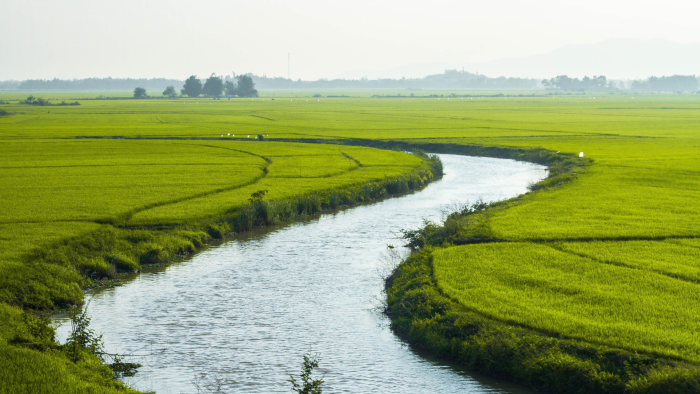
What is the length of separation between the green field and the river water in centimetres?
228

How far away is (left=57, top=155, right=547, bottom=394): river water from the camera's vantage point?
1304 cm

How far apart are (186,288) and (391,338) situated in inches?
270

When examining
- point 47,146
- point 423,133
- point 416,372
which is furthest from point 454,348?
point 423,133

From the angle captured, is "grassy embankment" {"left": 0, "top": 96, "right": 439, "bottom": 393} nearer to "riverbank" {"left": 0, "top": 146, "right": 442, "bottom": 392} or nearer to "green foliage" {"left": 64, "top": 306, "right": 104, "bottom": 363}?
"riverbank" {"left": 0, "top": 146, "right": 442, "bottom": 392}

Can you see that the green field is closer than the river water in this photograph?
No

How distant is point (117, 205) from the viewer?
27641 millimetres

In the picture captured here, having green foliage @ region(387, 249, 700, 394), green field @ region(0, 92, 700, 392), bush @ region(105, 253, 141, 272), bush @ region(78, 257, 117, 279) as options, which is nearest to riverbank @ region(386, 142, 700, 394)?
green foliage @ region(387, 249, 700, 394)

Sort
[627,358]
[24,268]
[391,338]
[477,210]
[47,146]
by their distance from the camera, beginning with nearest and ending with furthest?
[627,358] < [391,338] < [24,268] < [477,210] < [47,146]

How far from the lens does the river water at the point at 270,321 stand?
42.8ft

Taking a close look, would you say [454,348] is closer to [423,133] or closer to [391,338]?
[391,338]

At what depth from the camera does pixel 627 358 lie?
1209 cm

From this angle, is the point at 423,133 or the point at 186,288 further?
the point at 423,133

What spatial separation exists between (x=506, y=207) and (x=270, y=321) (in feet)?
50.3

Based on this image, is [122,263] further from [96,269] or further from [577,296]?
[577,296]
